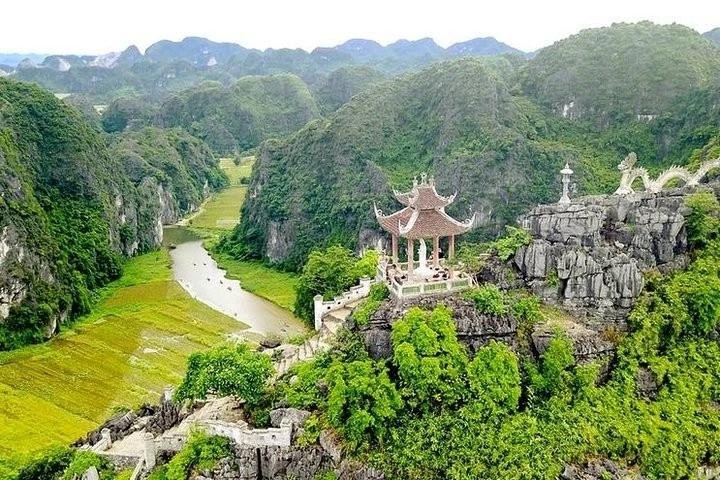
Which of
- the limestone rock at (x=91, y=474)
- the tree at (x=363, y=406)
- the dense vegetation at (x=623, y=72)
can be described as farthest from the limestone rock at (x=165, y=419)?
the dense vegetation at (x=623, y=72)

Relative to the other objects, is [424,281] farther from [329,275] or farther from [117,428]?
[117,428]

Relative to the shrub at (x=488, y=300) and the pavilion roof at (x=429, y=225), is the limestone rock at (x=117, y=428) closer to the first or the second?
the pavilion roof at (x=429, y=225)

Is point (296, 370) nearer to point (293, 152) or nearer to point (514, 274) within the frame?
point (514, 274)

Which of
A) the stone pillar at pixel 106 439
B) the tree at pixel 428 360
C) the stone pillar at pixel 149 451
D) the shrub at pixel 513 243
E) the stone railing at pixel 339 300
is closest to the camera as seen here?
the tree at pixel 428 360

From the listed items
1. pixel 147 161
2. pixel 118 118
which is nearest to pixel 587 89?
pixel 147 161

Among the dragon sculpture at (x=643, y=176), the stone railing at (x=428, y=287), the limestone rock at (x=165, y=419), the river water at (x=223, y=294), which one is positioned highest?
the dragon sculpture at (x=643, y=176)
